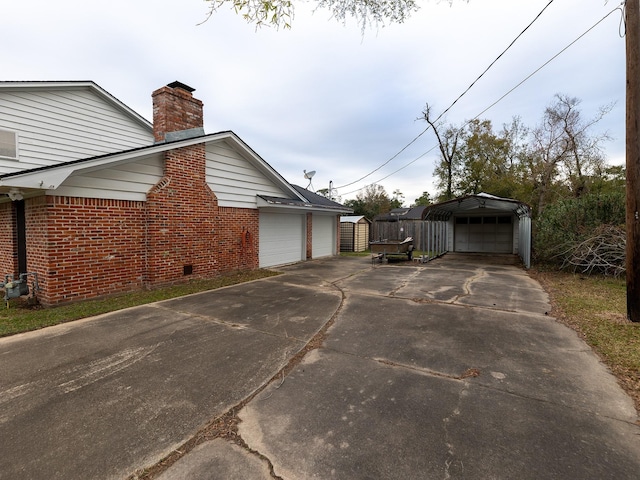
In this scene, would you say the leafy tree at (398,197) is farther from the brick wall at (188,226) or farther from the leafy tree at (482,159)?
the brick wall at (188,226)

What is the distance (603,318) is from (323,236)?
1111 cm

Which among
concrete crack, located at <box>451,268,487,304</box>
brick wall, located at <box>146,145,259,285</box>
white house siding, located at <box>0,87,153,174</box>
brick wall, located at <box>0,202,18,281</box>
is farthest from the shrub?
white house siding, located at <box>0,87,153,174</box>

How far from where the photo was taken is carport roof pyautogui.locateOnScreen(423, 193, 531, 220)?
12.0m

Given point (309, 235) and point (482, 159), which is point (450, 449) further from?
point (482, 159)

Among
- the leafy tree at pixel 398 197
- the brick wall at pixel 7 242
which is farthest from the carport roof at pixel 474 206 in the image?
the leafy tree at pixel 398 197

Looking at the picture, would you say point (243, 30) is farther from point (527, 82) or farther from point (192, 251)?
point (527, 82)

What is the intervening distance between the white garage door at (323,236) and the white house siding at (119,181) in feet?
25.6

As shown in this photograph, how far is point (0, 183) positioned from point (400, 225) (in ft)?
66.2

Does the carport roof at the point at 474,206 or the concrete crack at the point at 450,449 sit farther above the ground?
the carport roof at the point at 474,206

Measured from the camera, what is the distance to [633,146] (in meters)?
4.50

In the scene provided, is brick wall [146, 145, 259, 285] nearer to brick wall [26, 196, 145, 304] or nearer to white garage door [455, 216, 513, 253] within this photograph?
brick wall [26, 196, 145, 304]

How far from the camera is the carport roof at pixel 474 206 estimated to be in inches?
474

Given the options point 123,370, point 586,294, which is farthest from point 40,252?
point 586,294

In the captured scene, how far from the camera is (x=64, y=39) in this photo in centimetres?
746
